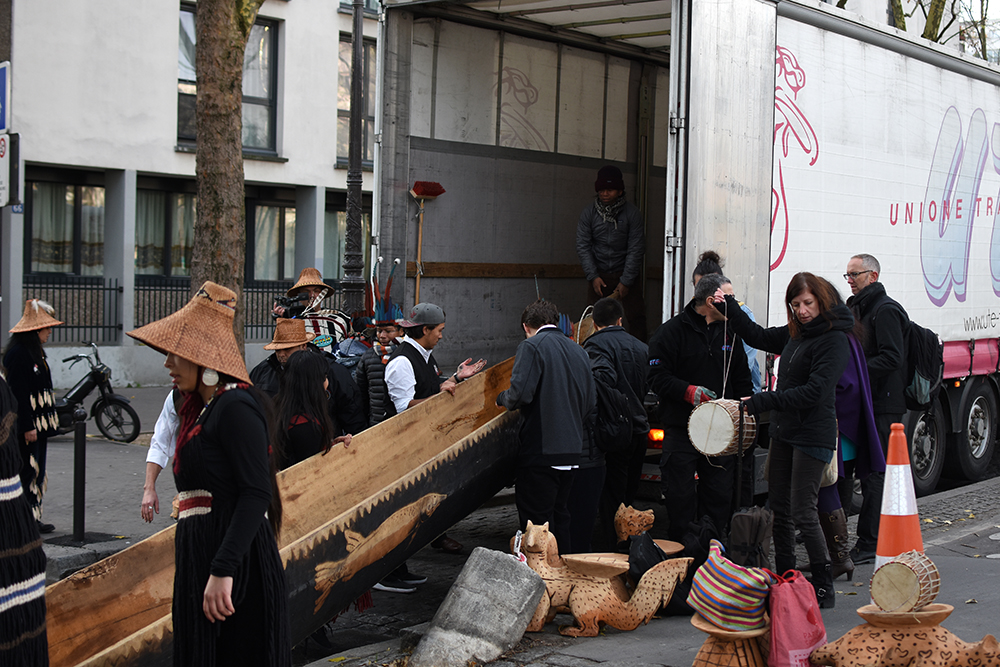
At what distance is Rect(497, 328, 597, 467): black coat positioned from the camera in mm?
6258

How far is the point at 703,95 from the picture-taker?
22.3ft

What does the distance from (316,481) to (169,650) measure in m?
2.12

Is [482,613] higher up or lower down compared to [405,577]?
higher up

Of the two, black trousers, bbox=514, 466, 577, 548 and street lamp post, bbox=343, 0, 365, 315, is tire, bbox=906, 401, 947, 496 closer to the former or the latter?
black trousers, bbox=514, 466, 577, 548

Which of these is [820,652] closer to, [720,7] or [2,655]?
[2,655]

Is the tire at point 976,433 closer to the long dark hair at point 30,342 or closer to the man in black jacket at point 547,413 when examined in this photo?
the man in black jacket at point 547,413

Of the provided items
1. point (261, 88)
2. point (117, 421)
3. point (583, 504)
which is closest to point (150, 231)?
point (261, 88)

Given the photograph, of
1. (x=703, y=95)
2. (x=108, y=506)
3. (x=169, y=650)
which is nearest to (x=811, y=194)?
(x=703, y=95)

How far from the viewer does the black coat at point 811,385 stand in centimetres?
568

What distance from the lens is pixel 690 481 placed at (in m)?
6.43

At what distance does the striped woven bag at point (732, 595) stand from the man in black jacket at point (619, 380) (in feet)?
8.11

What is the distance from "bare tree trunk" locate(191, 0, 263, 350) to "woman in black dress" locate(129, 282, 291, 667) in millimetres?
5633

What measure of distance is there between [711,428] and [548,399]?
1.01m

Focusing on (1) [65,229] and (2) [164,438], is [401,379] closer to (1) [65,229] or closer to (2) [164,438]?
(2) [164,438]
